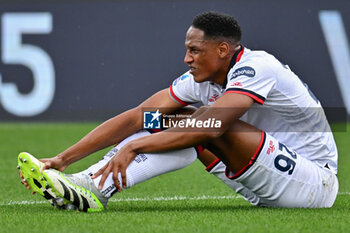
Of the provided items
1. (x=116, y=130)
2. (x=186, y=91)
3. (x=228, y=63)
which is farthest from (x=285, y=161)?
(x=116, y=130)

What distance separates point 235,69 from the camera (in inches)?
141

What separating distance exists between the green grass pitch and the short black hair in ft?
3.02

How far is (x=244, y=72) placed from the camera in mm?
3521

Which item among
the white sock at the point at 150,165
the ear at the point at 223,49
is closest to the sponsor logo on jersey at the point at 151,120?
the white sock at the point at 150,165

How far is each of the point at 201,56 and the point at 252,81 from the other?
1.21 feet

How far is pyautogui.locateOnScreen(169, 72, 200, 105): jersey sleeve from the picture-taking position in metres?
3.95

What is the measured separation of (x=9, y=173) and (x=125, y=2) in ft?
19.1

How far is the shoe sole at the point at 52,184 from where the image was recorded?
341cm

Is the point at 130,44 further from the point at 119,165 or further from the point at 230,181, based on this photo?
the point at 119,165

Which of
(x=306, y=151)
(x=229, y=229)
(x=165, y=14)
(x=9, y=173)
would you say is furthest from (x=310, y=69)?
(x=229, y=229)

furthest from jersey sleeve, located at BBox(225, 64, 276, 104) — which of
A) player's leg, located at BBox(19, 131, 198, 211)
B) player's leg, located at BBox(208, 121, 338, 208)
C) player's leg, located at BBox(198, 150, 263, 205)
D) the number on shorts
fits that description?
player's leg, located at BBox(198, 150, 263, 205)

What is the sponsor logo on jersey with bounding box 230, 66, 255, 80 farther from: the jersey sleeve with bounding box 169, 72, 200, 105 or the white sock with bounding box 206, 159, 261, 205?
the white sock with bounding box 206, 159, 261, 205

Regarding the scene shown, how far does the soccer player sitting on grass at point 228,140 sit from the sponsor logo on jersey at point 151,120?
5cm

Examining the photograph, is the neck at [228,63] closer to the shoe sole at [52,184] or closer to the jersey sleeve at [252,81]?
the jersey sleeve at [252,81]
